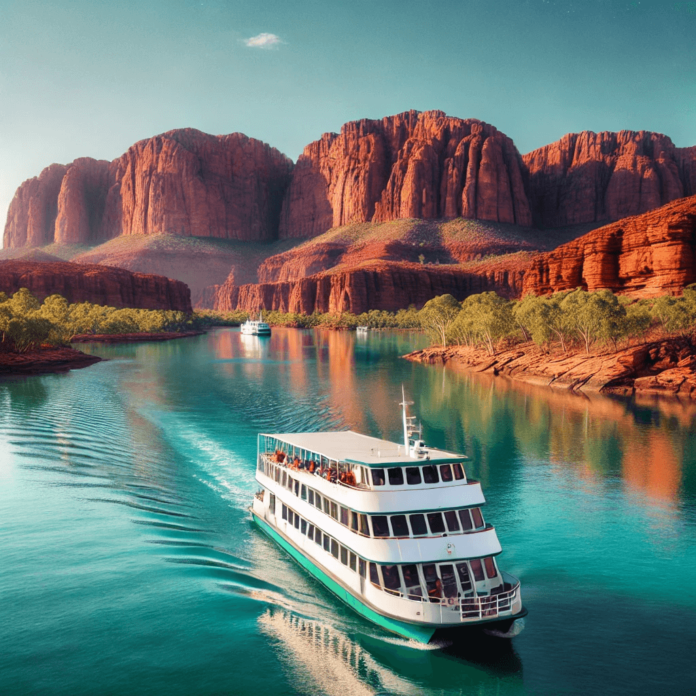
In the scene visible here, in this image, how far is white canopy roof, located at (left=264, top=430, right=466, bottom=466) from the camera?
23266 millimetres

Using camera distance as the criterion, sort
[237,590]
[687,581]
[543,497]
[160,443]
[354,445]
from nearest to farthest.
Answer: [237,590]
[687,581]
[354,445]
[543,497]
[160,443]

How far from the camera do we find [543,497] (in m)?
35.0

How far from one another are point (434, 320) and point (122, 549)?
104887 mm

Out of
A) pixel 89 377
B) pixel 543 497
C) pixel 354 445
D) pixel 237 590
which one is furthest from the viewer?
pixel 89 377

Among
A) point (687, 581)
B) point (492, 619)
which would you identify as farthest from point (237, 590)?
point (687, 581)

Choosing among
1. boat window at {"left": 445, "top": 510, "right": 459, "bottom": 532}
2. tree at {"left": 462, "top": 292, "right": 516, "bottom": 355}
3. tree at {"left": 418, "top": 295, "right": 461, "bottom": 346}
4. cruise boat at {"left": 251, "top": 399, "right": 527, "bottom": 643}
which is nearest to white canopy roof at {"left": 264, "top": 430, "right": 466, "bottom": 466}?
cruise boat at {"left": 251, "top": 399, "right": 527, "bottom": 643}

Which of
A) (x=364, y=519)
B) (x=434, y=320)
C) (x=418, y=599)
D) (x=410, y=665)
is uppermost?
(x=434, y=320)

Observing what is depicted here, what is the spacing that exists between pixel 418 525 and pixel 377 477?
2140 millimetres

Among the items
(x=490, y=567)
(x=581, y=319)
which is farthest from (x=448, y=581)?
(x=581, y=319)

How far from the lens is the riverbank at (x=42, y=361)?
277 ft

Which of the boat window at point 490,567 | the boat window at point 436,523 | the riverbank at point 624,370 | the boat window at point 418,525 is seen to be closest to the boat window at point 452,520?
the boat window at point 436,523

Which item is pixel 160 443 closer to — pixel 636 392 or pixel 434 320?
pixel 636 392

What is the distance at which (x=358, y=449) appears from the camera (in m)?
26.4

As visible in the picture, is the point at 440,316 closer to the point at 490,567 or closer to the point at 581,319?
the point at 581,319
